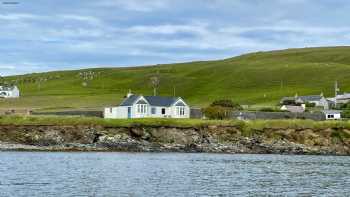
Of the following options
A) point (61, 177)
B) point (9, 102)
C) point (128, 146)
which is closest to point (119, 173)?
point (61, 177)

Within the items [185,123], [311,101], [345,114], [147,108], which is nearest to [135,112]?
[147,108]

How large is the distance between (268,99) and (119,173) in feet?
383

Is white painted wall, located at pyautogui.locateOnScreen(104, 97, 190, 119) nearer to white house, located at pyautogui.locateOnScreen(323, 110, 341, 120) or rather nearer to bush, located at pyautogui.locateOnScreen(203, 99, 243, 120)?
bush, located at pyautogui.locateOnScreen(203, 99, 243, 120)

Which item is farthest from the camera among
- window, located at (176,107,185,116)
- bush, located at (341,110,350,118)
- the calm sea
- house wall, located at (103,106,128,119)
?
bush, located at (341,110,350,118)

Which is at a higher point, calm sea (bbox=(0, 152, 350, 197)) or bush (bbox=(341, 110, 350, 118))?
bush (bbox=(341, 110, 350, 118))

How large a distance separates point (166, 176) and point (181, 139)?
120 feet

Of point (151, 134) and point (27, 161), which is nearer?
point (27, 161)

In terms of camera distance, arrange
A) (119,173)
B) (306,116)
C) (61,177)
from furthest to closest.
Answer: (306,116) < (119,173) < (61,177)

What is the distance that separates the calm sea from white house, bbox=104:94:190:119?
37525 millimetres

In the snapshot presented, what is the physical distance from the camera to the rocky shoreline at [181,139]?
294ft

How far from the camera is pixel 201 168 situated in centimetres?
6178

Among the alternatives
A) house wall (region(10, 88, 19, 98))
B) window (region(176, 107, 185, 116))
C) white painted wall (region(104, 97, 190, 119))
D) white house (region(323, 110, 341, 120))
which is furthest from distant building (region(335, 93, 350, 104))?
house wall (region(10, 88, 19, 98))

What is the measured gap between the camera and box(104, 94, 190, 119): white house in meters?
114

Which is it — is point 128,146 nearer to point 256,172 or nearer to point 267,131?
point 267,131
